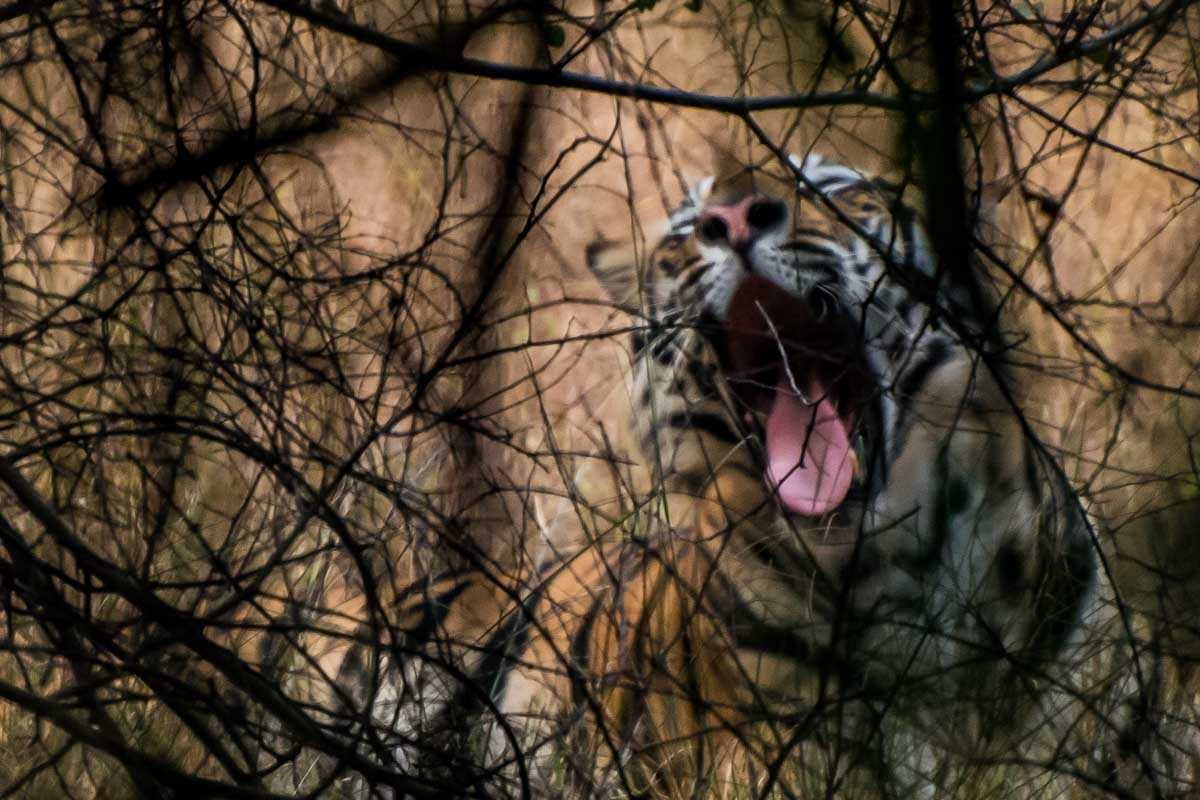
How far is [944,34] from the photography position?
109 cm

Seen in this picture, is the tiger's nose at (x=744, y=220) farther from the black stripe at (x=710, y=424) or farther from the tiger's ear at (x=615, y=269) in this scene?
the black stripe at (x=710, y=424)

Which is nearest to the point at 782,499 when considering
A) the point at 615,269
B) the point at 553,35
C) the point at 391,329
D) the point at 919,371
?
the point at 919,371

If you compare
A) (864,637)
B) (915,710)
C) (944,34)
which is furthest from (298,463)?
(944,34)

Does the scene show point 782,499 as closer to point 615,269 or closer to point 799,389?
point 799,389

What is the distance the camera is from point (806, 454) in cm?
314

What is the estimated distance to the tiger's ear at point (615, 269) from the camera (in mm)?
3465

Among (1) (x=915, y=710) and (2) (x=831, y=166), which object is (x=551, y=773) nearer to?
(1) (x=915, y=710)

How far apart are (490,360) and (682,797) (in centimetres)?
178

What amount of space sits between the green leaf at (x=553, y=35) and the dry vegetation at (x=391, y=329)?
17mm

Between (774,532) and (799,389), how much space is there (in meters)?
0.31

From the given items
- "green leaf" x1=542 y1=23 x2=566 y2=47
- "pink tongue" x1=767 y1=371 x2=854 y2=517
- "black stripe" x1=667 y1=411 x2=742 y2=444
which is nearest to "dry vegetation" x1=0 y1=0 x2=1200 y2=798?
"green leaf" x1=542 y1=23 x2=566 y2=47

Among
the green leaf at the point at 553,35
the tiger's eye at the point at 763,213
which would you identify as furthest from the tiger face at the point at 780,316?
the green leaf at the point at 553,35

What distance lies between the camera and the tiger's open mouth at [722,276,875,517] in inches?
121

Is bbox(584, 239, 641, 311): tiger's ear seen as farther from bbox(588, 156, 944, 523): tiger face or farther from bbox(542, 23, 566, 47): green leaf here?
bbox(542, 23, 566, 47): green leaf
